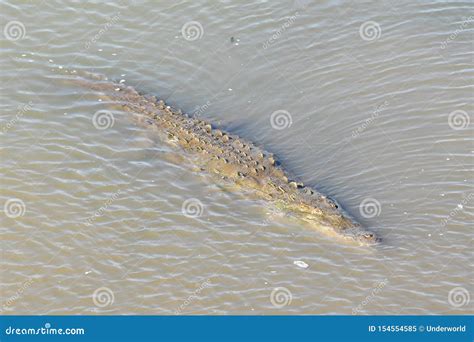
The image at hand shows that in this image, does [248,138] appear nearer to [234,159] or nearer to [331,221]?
[234,159]

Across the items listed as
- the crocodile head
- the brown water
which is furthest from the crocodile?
the brown water

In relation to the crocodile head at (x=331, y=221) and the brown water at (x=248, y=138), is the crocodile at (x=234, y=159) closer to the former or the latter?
the crocodile head at (x=331, y=221)

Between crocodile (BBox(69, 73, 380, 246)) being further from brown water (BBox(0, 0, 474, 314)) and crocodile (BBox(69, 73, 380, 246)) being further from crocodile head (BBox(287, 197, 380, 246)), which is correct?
brown water (BBox(0, 0, 474, 314))

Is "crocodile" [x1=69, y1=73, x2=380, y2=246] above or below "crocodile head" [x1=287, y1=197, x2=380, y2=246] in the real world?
above

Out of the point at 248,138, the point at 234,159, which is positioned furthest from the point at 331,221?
the point at 248,138

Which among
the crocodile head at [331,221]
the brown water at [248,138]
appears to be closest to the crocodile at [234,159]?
the crocodile head at [331,221]

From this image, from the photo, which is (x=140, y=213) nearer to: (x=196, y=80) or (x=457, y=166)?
(x=196, y=80)

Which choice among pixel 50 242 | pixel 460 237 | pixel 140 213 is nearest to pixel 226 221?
pixel 140 213
